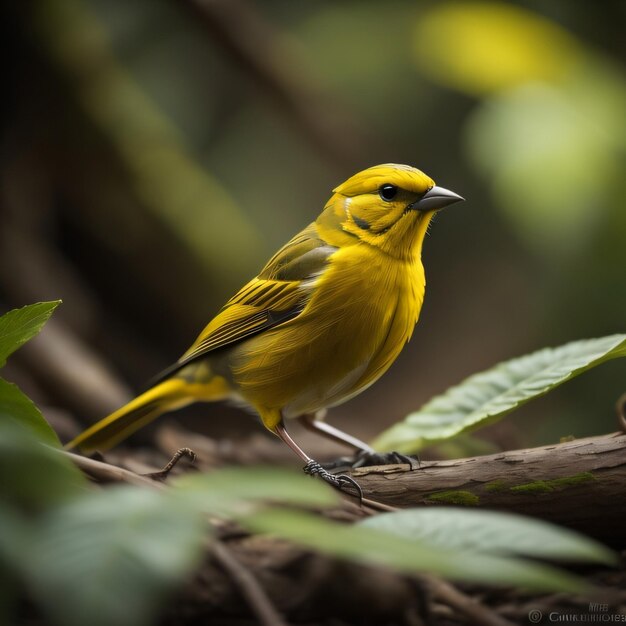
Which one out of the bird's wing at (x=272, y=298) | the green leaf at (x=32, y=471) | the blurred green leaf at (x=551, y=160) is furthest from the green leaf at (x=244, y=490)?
the blurred green leaf at (x=551, y=160)

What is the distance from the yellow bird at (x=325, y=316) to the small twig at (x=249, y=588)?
96 cm

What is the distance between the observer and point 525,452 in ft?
7.46

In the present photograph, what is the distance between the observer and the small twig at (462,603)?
168 centimetres

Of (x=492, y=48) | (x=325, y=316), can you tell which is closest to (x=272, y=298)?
(x=325, y=316)

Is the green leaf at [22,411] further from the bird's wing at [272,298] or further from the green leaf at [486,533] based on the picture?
the bird's wing at [272,298]

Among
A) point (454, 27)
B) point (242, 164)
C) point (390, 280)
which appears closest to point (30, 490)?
point (390, 280)

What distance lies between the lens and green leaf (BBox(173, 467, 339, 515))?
124 centimetres

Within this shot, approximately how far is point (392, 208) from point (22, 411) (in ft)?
5.11

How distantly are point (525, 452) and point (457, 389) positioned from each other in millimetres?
761

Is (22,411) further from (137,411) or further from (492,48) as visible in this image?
(492,48)

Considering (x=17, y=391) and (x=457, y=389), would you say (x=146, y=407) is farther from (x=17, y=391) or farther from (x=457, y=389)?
(x=17, y=391)

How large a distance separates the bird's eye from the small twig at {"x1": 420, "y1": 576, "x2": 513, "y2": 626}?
1.54m

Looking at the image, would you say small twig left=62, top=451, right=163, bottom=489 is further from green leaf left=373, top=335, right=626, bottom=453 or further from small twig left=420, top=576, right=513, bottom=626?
green leaf left=373, top=335, right=626, bottom=453

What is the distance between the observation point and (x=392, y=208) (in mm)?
2967
